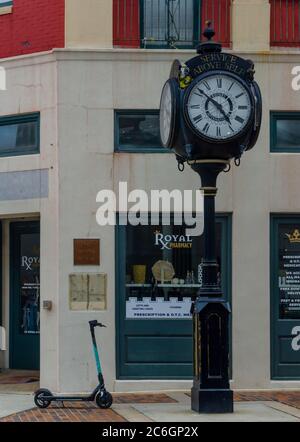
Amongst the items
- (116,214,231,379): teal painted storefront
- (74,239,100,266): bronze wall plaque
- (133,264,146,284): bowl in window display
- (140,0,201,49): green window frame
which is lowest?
(116,214,231,379): teal painted storefront

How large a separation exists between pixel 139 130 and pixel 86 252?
1.86 m

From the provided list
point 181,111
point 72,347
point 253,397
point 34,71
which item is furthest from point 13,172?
point 253,397

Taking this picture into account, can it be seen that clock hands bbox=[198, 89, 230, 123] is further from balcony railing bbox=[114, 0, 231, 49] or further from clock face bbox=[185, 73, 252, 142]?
balcony railing bbox=[114, 0, 231, 49]

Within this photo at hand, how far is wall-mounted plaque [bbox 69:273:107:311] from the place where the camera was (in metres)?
13.3

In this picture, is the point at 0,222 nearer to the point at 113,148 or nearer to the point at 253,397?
the point at 113,148

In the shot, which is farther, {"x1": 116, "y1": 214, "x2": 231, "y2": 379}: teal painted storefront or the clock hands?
{"x1": 116, "y1": 214, "x2": 231, "y2": 379}: teal painted storefront

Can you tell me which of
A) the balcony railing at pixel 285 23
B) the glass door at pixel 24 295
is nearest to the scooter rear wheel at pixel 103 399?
the glass door at pixel 24 295

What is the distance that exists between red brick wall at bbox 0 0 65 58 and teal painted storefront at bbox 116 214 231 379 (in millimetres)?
2892

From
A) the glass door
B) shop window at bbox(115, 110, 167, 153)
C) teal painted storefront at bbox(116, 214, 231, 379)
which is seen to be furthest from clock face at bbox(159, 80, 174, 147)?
the glass door

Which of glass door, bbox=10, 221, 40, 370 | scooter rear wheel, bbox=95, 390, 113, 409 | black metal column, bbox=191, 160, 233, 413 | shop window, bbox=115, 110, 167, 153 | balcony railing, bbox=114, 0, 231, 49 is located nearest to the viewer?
black metal column, bbox=191, 160, 233, 413

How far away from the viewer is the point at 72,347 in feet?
43.5

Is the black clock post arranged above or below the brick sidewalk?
above

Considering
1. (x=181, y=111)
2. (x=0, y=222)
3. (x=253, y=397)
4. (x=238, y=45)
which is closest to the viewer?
(x=181, y=111)

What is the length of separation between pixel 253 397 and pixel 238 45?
4832 mm
